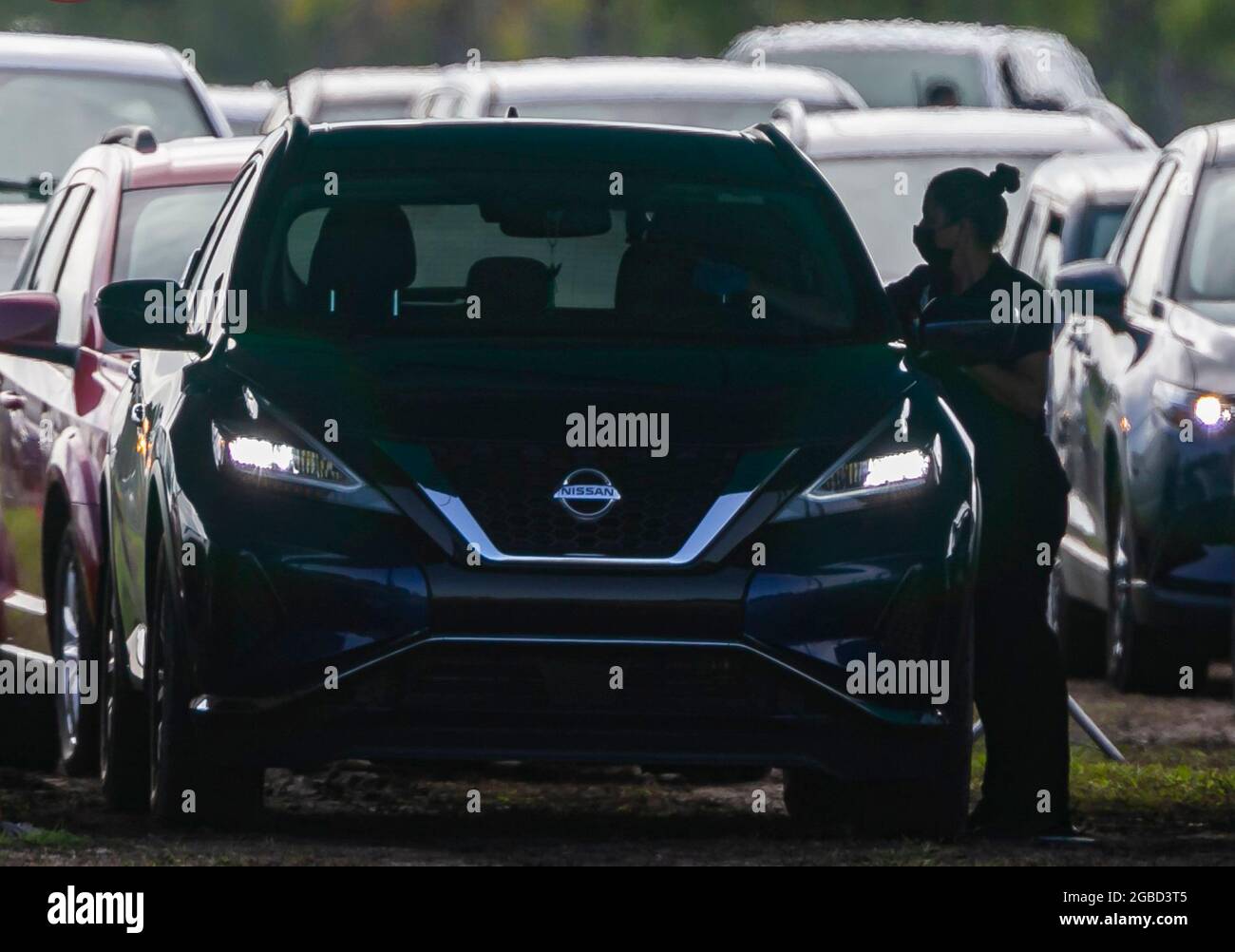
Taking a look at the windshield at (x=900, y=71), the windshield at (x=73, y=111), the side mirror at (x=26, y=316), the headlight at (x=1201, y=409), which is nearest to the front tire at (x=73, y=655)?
the side mirror at (x=26, y=316)

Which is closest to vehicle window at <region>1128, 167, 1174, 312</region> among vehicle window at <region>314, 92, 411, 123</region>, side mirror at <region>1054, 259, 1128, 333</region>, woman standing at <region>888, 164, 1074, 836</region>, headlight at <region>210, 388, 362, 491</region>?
side mirror at <region>1054, 259, 1128, 333</region>

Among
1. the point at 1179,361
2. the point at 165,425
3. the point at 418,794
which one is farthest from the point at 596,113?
the point at 165,425

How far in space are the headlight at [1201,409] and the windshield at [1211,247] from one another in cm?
79

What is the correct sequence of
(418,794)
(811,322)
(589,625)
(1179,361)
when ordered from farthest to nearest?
(1179,361), (418,794), (811,322), (589,625)

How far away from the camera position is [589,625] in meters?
7.95

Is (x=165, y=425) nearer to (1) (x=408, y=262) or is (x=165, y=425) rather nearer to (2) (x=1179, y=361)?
(1) (x=408, y=262)

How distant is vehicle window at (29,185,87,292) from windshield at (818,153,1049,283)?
572cm

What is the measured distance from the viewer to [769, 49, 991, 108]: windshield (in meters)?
27.2

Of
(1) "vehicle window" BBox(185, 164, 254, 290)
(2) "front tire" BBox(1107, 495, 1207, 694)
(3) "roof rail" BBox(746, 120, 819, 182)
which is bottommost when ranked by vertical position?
(2) "front tire" BBox(1107, 495, 1207, 694)

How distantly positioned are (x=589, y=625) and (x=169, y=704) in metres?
0.94

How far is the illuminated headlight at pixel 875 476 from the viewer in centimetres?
805

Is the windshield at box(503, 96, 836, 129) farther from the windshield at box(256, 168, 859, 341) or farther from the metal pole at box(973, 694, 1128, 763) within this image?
the windshield at box(256, 168, 859, 341)

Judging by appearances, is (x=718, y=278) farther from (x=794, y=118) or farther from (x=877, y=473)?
(x=794, y=118)
